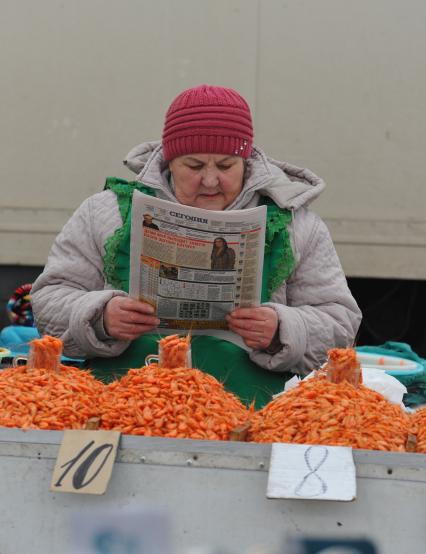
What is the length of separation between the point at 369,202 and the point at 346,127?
15.4 inches

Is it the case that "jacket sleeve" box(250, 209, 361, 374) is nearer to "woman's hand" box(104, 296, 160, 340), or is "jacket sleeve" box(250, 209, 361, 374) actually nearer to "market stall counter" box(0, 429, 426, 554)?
"woman's hand" box(104, 296, 160, 340)

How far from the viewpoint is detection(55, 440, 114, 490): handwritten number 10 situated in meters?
1.69

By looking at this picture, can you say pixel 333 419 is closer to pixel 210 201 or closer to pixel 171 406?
pixel 171 406

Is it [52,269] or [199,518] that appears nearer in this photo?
[199,518]

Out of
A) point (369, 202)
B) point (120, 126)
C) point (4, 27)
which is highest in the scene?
point (4, 27)

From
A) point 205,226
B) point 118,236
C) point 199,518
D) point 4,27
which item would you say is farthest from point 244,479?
point 4,27

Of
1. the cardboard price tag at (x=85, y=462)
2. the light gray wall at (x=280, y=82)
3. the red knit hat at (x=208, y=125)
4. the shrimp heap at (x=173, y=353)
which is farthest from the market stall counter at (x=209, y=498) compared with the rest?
the light gray wall at (x=280, y=82)

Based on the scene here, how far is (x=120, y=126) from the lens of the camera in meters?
5.00

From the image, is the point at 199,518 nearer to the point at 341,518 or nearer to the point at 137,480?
the point at 137,480

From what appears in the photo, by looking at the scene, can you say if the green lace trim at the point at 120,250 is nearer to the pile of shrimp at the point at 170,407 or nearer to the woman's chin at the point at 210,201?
the woman's chin at the point at 210,201

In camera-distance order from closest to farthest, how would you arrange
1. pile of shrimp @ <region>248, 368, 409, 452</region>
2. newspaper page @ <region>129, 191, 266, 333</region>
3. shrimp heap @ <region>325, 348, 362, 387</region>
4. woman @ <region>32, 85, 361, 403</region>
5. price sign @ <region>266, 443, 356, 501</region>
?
price sign @ <region>266, 443, 356, 501</region> < pile of shrimp @ <region>248, 368, 409, 452</region> < shrimp heap @ <region>325, 348, 362, 387</region> < newspaper page @ <region>129, 191, 266, 333</region> < woman @ <region>32, 85, 361, 403</region>

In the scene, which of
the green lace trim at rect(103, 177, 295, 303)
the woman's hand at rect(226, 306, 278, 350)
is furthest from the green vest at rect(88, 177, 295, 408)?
the woman's hand at rect(226, 306, 278, 350)

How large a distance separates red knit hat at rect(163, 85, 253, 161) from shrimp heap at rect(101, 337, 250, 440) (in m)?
0.97

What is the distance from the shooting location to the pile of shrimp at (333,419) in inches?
71.2
